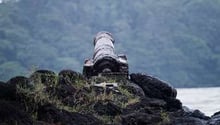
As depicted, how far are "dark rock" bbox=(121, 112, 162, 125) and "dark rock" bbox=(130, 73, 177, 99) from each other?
6.80ft

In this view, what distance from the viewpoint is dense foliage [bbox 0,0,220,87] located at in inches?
2739

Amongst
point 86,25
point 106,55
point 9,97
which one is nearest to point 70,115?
point 9,97

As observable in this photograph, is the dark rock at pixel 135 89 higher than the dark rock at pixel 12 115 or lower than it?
higher

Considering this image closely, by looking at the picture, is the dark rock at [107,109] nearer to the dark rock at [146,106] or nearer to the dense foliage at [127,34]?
the dark rock at [146,106]

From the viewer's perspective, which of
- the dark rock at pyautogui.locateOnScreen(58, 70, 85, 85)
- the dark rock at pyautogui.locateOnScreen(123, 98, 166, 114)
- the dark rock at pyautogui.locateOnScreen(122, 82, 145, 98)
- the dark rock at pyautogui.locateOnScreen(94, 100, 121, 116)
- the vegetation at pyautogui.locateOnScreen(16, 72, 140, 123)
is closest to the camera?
the vegetation at pyautogui.locateOnScreen(16, 72, 140, 123)

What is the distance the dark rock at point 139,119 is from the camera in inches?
263

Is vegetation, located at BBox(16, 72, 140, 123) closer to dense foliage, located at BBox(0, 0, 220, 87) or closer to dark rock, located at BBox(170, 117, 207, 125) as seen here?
dark rock, located at BBox(170, 117, 207, 125)

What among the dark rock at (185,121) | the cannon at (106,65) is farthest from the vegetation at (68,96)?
the cannon at (106,65)

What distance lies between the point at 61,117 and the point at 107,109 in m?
1.12

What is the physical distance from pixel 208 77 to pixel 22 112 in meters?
60.1

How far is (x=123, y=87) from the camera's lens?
367 inches

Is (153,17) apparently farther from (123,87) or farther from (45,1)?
(123,87)

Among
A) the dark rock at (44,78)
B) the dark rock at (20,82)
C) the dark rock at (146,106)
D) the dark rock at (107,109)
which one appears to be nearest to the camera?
the dark rock at (20,82)

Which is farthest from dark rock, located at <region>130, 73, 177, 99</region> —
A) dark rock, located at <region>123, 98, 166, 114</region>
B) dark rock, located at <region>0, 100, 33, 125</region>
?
dark rock, located at <region>0, 100, 33, 125</region>
